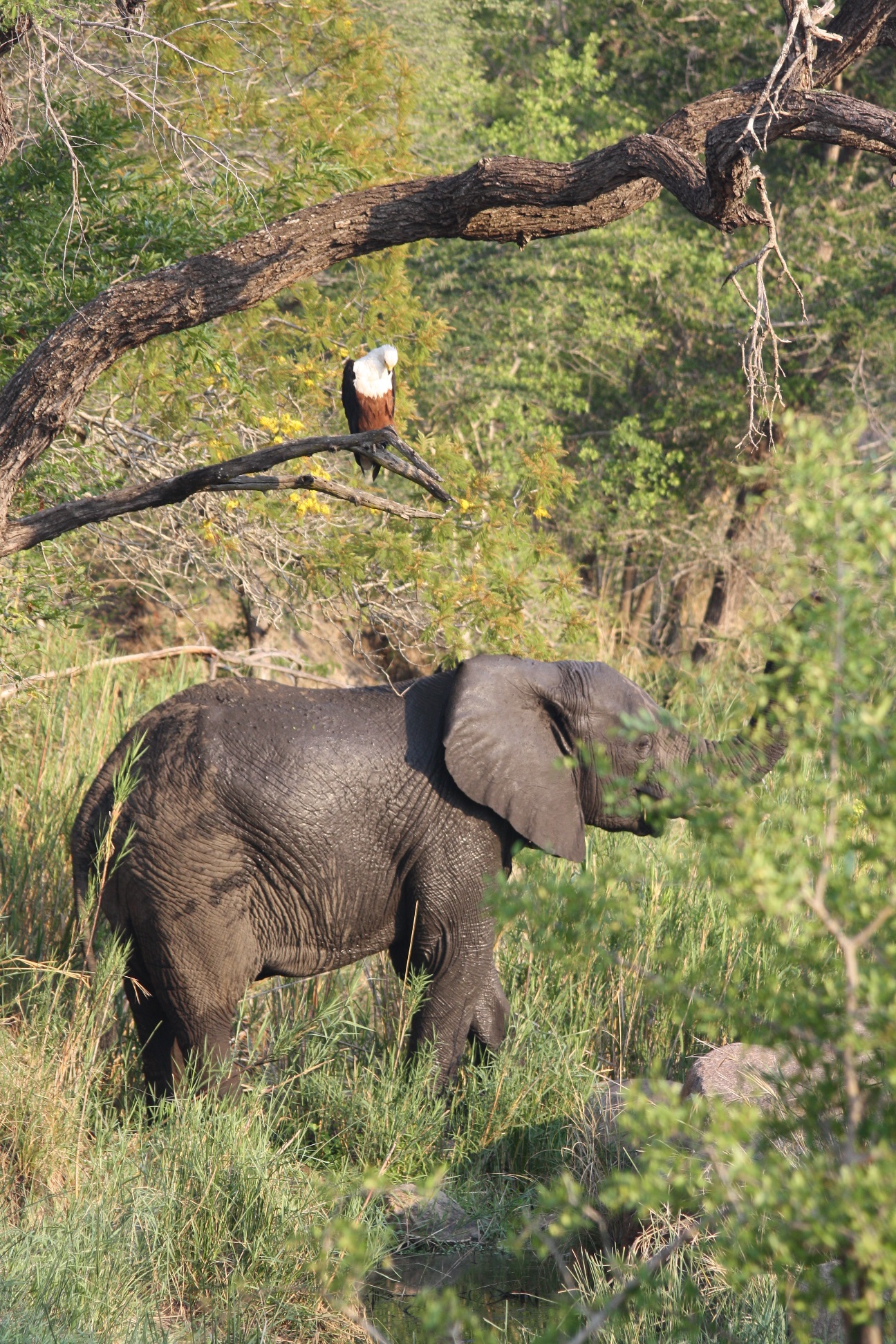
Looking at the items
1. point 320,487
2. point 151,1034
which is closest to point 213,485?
point 320,487

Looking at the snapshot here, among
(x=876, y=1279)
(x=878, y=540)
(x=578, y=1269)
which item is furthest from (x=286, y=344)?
(x=876, y=1279)

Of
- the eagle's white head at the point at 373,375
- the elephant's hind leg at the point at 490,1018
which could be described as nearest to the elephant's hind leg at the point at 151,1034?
the elephant's hind leg at the point at 490,1018

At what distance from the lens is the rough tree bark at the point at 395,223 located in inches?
166

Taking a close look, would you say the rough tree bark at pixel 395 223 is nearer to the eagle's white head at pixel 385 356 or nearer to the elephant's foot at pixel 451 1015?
the eagle's white head at pixel 385 356

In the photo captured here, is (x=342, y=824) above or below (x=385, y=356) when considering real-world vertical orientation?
below

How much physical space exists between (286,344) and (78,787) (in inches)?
117

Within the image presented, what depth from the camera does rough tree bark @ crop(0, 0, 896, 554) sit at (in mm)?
4207

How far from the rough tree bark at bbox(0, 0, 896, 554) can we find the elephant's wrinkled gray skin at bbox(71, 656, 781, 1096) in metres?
1.02

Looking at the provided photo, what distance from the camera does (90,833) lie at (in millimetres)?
4785

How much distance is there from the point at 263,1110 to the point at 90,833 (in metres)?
1.12

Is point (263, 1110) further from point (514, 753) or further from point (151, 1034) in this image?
point (514, 753)

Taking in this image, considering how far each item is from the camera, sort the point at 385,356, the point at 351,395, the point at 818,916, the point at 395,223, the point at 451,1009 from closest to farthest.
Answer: the point at 818,916
the point at 395,223
the point at 451,1009
the point at 385,356
the point at 351,395

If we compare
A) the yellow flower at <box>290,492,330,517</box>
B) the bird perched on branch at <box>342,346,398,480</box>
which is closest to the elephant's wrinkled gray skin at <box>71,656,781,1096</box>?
the yellow flower at <box>290,492,330,517</box>

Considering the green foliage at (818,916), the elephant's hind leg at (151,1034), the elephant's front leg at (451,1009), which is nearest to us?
the green foliage at (818,916)
